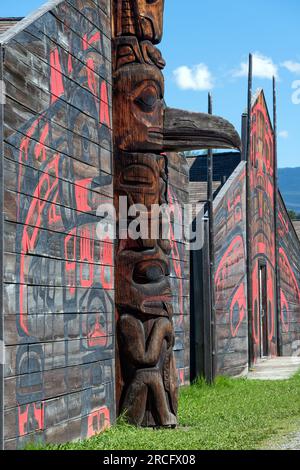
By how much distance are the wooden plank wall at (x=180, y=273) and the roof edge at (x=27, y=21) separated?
5.20 meters

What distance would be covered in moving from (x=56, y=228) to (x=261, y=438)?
2.99m

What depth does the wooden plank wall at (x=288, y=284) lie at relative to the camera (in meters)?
21.8

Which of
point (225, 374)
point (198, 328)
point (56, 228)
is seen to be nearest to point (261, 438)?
point (56, 228)

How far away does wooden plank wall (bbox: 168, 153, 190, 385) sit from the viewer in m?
12.7

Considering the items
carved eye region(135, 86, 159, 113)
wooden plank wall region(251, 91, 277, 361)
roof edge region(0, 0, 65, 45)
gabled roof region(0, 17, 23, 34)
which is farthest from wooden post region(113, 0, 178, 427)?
wooden plank wall region(251, 91, 277, 361)

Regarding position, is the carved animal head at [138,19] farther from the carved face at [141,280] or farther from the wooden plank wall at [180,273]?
the wooden plank wall at [180,273]

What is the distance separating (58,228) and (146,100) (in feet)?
7.55

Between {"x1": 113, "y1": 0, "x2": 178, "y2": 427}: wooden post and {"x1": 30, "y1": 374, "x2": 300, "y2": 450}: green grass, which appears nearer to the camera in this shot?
{"x1": 30, "y1": 374, "x2": 300, "y2": 450}: green grass

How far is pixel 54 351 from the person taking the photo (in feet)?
24.4

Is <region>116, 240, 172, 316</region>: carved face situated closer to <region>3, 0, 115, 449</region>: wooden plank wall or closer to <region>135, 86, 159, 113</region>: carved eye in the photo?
<region>3, 0, 115, 449</region>: wooden plank wall

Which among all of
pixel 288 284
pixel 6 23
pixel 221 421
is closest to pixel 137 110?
pixel 6 23

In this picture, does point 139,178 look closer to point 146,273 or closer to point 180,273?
point 146,273

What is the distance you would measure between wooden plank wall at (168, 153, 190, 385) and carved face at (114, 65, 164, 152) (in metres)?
3.31
